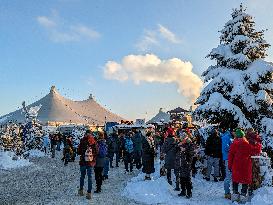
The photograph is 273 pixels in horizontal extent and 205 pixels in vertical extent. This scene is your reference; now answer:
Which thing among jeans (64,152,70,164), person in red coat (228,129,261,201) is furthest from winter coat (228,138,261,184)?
jeans (64,152,70,164)

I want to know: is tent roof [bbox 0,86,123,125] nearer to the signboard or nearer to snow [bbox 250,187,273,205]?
the signboard

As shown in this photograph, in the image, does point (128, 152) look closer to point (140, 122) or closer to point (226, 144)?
point (226, 144)

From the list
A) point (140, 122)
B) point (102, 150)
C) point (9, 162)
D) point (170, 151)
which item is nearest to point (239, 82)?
point (170, 151)

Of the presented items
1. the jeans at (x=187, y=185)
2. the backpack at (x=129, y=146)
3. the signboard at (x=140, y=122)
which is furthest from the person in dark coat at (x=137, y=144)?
the signboard at (x=140, y=122)

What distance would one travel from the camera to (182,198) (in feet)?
36.4

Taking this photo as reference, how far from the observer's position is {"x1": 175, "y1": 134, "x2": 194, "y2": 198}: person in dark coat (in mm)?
11156

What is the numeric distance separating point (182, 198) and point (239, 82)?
10202 mm

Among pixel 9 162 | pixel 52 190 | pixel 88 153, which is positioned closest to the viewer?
pixel 88 153

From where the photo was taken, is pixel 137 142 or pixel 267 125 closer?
pixel 137 142

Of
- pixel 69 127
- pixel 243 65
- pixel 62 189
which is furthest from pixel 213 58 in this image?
pixel 69 127

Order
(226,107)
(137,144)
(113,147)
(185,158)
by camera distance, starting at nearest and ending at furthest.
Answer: (185,158)
(137,144)
(226,107)
(113,147)

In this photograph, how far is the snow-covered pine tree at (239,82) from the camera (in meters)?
19.8

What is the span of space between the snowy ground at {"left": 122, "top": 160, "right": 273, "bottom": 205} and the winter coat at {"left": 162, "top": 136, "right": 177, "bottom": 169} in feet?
1.98

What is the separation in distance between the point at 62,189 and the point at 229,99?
10176 mm
